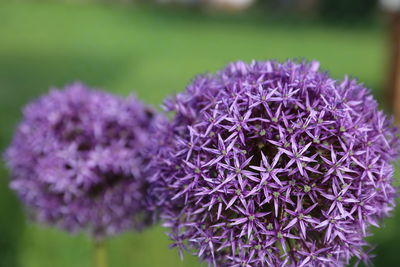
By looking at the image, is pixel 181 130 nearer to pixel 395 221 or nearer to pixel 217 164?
pixel 217 164

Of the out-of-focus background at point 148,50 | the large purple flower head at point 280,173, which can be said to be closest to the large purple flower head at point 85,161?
the out-of-focus background at point 148,50

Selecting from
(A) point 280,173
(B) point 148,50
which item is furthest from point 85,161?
(B) point 148,50

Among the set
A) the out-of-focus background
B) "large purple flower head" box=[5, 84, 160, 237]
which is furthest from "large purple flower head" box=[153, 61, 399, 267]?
the out-of-focus background

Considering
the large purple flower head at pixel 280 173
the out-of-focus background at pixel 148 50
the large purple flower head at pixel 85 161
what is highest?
the large purple flower head at pixel 280 173

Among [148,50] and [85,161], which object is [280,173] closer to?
[85,161]

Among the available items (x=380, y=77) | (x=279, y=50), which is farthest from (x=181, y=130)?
(x=279, y=50)

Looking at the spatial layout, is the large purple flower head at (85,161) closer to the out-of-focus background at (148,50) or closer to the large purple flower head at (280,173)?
the out-of-focus background at (148,50)
